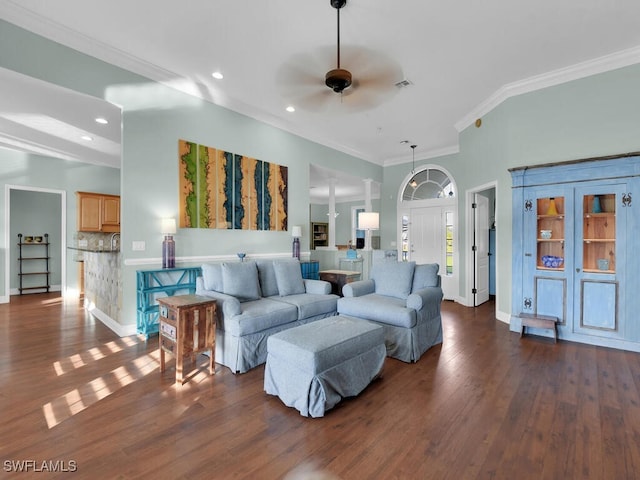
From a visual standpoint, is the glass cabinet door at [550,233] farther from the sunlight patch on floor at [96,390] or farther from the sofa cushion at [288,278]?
the sunlight patch on floor at [96,390]

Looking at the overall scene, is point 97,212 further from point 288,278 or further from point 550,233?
point 550,233

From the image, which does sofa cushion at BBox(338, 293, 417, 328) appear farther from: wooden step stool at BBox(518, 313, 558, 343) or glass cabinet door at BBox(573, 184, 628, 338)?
glass cabinet door at BBox(573, 184, 628, 338)

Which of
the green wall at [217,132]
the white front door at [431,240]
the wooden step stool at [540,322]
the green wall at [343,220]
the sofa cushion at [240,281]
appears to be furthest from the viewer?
the green wall at [343,220]

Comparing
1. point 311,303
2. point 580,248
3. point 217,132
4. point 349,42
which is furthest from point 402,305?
point 217,132

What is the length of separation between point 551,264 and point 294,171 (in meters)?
4.16

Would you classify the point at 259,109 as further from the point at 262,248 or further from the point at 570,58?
the point at 570,58

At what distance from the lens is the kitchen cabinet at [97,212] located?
262 inches

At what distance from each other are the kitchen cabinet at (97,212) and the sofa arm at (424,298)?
6.94 metres

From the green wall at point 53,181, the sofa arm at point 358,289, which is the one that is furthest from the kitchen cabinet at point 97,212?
the sofa arm at point 358,289

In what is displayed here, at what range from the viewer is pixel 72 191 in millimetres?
6688

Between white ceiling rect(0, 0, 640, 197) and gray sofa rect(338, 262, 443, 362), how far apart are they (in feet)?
6.57

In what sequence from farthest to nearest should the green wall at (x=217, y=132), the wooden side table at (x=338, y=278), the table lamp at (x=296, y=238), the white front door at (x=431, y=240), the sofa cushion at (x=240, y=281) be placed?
the white front door at (x=431, y=240), the table lamp at (x=296, y=238), the wooden side table at (x=338, y=278), the sofa cushion at (x=240, y=281), the green wall at (x=217, y=132)

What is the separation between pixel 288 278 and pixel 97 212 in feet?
18.0

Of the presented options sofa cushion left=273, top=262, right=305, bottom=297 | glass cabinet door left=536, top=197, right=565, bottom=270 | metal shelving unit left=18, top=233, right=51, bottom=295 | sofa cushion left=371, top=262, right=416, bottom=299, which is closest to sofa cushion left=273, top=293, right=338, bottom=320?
sofa cushion left=273, top=262, right=305, bottom=297
